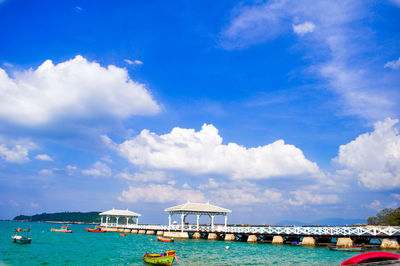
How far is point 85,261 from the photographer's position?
26.2 m

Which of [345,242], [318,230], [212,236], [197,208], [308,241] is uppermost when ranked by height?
[197,208]

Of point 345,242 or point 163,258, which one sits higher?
point 345,242

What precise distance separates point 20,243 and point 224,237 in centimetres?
3003

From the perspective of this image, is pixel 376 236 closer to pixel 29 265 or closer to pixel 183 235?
pixel 183 235

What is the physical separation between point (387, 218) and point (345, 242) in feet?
150

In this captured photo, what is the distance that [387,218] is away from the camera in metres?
72.0

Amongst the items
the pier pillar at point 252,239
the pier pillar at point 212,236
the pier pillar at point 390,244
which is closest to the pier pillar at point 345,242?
the pier pillar at point 390,244

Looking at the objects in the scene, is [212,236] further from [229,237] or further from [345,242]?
[345,242]

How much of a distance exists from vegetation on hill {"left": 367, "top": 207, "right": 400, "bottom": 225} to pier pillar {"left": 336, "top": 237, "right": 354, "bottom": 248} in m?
32.0

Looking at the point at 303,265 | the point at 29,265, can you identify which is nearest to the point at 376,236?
the point at 303,265

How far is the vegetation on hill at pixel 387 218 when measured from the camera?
2554 inches

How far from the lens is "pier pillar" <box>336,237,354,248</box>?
35700 mm

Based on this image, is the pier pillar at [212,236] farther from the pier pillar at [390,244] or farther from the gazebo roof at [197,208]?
the pier pillar at [390,244]

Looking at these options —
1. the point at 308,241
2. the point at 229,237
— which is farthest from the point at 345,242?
the point at 229,237
